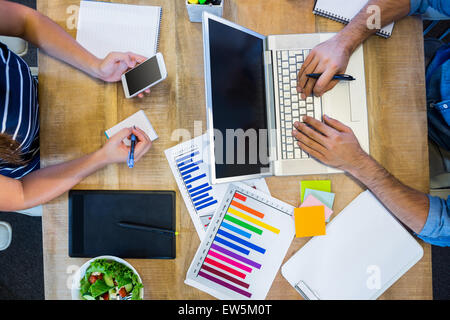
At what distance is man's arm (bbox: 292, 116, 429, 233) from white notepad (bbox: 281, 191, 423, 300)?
4 centimetres

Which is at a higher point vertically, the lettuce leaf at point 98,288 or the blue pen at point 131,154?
the blue pen at point 131,154

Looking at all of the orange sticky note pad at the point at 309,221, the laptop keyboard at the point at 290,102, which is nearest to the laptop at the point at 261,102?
the laptop keyboard at the point at 290,102

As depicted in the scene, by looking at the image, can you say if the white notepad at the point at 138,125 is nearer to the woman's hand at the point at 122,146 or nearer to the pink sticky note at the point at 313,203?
the woman's hand at the point at 122,146

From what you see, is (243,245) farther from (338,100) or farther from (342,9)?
(342,9)

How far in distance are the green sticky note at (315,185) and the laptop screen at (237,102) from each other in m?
0.16

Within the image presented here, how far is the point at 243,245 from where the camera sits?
0.88 m

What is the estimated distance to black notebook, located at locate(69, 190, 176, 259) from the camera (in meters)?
0.88

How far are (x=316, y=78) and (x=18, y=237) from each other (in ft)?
5.30

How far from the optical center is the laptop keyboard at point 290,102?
854mm

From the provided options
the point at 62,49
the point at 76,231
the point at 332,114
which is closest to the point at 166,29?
the point at 62,49

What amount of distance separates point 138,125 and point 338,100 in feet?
1.96

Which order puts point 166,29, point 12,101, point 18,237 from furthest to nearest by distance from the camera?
1. point 18,237
2. point 166,29
3. point 12,101
